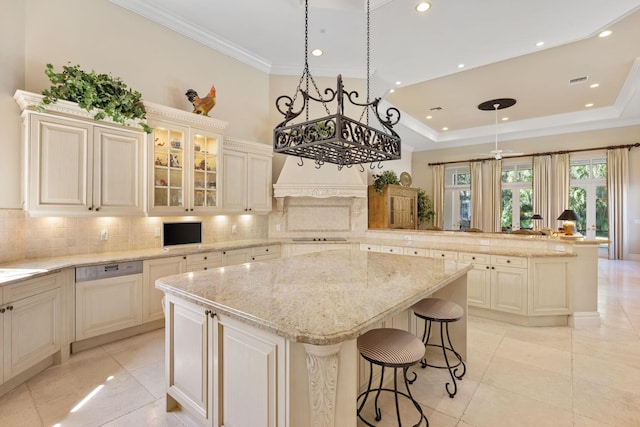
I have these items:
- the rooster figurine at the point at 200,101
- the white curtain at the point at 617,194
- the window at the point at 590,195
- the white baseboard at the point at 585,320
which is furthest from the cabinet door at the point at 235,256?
the white curtain at the point at 617,194

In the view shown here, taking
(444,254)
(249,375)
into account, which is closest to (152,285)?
(249,375)

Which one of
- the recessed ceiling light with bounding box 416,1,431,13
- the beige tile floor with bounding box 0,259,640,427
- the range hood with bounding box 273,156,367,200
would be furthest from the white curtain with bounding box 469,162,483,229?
the recessed ceiling light with bounding box 416,1,431,13

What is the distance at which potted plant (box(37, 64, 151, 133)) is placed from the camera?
2752 mm

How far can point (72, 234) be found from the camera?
3150 millimetres

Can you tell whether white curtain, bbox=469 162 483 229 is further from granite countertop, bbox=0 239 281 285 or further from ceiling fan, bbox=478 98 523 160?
granite countertop, bbox=0 239 281 285

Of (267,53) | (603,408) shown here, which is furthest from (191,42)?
(603,408)

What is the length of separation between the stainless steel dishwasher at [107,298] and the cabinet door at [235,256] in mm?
1052

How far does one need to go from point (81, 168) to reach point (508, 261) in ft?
15.8

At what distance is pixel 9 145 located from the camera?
276 cm

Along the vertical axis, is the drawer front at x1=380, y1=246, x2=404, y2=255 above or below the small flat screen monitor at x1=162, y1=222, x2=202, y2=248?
below

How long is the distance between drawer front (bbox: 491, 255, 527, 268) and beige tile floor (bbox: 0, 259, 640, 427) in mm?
793

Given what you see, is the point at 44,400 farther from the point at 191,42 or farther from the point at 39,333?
the point at 191,42

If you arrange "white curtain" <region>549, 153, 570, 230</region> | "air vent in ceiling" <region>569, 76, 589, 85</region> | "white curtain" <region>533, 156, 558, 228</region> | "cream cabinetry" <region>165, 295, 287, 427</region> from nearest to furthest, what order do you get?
"cream cabinetry" <region>165, 295, 287, 427</region> < "air vent in ceiling" <region>569, 76, 589, 85</region> < "white curtain" <region>549, 153, 570, 230</region> < "white curtain" <region>533, 156, 558, 228</region>

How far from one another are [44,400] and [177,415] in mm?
1063
